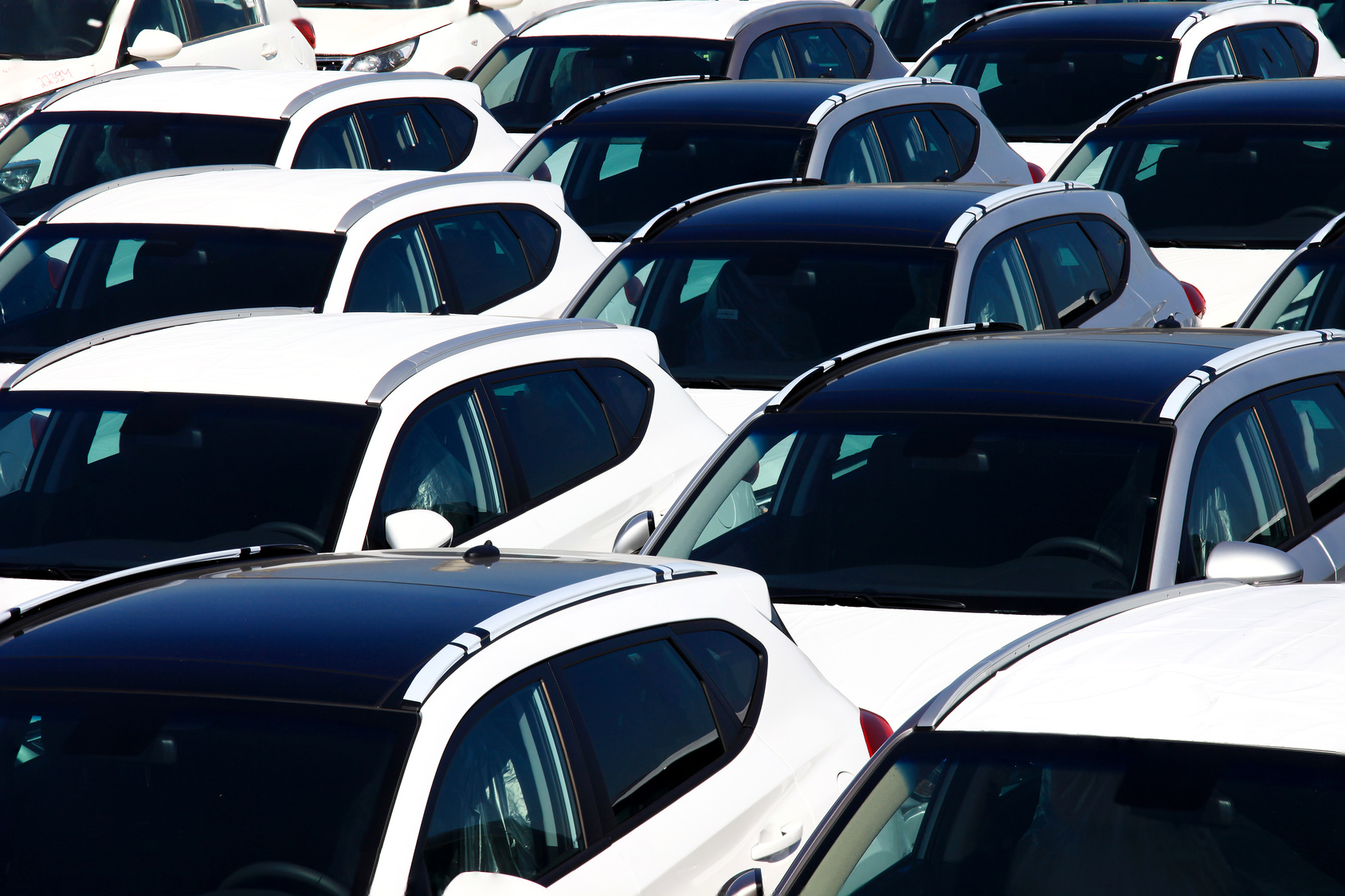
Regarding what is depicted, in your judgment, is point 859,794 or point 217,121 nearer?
point 859,794

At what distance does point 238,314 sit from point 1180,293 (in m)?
4.70

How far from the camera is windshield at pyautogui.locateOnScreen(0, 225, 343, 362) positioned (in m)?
8.17

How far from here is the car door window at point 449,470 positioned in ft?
19.3

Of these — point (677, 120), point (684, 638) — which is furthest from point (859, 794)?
point (677, 120)

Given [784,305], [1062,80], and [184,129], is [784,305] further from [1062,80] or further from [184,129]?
[1062,80]

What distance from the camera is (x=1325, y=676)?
319cm

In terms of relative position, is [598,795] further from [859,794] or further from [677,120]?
[677,120]

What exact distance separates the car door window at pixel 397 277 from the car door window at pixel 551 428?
189 cm

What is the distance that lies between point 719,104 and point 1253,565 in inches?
272

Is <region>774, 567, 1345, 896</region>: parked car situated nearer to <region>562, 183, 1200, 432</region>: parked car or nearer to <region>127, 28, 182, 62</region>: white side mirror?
<region>562, 183, 1200, 432</region>: parked car

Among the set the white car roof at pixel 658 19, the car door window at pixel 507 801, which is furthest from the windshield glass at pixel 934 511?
the white car roof at pixel 658 19

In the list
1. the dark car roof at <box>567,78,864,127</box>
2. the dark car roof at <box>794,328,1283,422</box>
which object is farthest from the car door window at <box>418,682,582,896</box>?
the dark car roof at <box>567,78,864,127</box>

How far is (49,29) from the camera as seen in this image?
1359 centimetres

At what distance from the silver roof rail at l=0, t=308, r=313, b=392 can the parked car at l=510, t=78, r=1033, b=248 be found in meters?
3.77
